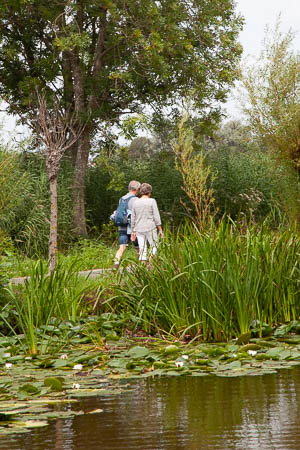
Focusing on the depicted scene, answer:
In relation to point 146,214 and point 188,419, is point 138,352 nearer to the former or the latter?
point 188,419

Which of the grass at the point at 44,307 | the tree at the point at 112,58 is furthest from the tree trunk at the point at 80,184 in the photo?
the grass at the point at 44,307

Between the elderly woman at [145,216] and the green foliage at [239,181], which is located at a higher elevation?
the green foliage at [239,181]

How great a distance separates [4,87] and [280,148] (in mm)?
8099

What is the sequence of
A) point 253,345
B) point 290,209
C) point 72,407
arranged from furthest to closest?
point 290,209 < point 253,345 < point 72,407

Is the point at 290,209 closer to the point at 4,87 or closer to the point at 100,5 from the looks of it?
the point at 100,5

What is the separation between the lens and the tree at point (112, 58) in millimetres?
17125

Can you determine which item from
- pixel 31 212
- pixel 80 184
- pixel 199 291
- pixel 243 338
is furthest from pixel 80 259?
pixel 80 184

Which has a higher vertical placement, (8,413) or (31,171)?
(31,171)

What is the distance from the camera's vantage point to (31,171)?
1719cm

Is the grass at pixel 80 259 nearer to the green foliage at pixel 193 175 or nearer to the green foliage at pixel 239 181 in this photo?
the green foliage at pixel 193 175

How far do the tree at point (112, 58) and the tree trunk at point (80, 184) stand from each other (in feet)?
0.08

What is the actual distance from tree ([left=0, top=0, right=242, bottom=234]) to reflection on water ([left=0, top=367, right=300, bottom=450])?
12.8 metres

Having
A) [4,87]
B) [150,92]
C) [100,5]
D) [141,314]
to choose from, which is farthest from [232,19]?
[141,314]

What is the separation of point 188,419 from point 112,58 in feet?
53.2
